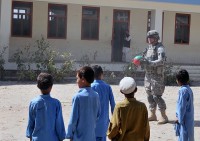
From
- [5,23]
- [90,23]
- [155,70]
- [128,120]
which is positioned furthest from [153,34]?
[90,23]

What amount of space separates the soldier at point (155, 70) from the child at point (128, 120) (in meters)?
4.56

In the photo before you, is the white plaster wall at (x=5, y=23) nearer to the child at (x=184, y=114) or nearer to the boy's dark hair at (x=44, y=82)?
the child at (x=184, y=114)

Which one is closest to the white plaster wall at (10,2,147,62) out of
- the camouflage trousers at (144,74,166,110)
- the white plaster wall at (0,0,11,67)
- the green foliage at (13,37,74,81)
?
the white plaster wall at (0,0,11,67)

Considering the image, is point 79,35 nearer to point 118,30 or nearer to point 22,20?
point 118,30

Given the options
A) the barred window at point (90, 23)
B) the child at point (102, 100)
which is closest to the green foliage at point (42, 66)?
the barred window at point (90, 23)

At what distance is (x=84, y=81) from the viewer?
5.21m

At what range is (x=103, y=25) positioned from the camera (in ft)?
71.1

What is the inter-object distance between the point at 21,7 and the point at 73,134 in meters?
16.0

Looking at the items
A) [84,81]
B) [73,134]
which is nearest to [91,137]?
[73,134]

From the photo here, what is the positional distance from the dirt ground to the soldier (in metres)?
0.48

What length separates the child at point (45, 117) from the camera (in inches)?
193

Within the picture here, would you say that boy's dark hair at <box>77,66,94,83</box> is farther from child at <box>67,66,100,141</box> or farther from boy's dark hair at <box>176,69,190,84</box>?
boy's dark hair at <box>176,69,190,84</box>

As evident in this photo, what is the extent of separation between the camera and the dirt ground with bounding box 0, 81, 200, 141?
8438 millimetres

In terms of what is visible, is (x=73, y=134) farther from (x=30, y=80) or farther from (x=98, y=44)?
(x=98, y=44)
